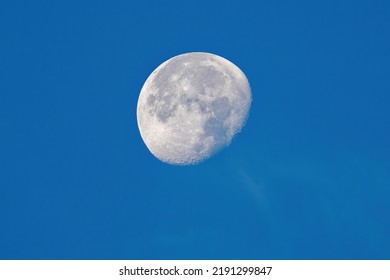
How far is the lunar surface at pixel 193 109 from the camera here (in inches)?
1591

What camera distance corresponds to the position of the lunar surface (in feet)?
133

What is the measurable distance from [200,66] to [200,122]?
3784mm

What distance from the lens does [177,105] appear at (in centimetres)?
4050

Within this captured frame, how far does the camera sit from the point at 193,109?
132 feet
